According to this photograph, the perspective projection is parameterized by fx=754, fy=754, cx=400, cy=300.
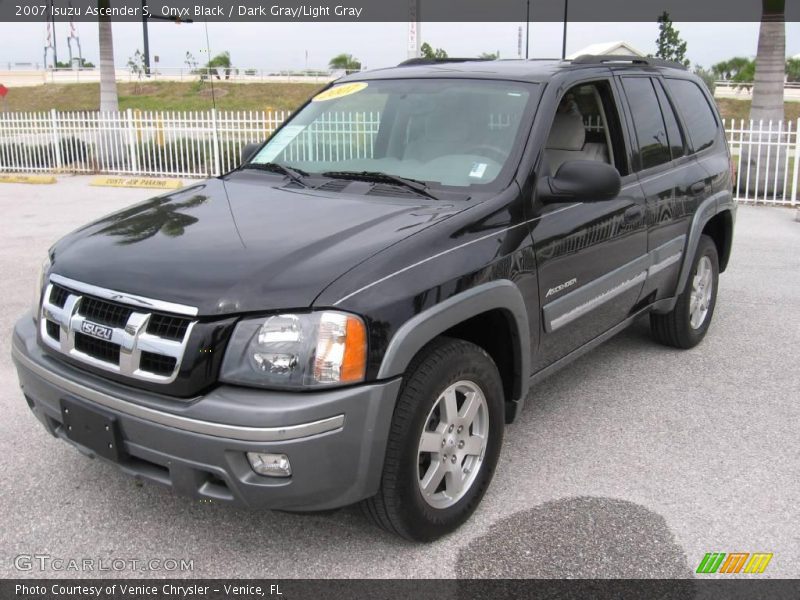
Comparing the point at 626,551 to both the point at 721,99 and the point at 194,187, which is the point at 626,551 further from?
the point at 721,99

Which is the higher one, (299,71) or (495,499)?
(299,71)

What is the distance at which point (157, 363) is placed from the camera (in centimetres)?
261

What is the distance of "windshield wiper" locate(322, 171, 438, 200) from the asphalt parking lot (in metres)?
1.39

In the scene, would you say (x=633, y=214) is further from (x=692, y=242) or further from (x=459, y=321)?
(x=459, y=321)

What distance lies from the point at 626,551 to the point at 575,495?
1.47ft

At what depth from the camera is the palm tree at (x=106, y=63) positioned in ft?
58.5

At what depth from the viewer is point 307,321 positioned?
254 centimetres

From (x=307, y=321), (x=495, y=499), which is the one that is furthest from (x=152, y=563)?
(x=495, y=499)

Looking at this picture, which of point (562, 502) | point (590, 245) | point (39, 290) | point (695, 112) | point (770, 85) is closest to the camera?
point (39, 290)

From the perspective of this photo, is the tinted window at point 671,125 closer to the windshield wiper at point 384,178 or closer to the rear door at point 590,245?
the rear door at point 590,245

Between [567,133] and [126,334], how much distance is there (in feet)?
8.05

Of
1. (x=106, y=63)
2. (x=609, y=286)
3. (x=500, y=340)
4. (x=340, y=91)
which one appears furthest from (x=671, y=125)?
(x=106, y=63)

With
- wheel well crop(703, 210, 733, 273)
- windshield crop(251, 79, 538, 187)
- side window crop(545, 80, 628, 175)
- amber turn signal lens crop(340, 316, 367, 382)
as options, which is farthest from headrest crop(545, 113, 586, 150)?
wheel well crop(703, 210, 733, 273)

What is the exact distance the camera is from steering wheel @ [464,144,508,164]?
3492 mm
